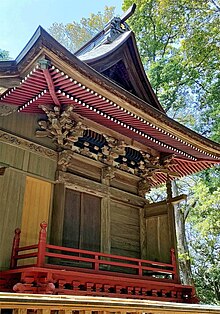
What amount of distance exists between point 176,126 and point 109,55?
2459 millimetres

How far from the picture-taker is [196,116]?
1602 cm

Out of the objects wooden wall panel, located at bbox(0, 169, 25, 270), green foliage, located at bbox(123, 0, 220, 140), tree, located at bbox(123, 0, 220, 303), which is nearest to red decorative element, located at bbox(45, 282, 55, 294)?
wooden wall panel, located at bbox(0, 169, 25, 270)

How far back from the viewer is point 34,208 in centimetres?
571

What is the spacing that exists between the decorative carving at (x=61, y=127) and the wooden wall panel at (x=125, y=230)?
191cm

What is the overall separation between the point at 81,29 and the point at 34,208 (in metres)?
21.2

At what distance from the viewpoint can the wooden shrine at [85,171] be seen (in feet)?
15.2

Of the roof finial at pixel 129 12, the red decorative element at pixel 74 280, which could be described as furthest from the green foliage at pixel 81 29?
the red decorative element at pixel 74 280

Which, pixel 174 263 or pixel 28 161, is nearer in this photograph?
pixel 28 161

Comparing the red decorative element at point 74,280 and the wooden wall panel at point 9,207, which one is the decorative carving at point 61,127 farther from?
the red decorative element at point 74,280

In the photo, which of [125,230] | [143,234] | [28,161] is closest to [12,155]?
[28,161]

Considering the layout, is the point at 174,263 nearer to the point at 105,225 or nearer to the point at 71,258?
the point at 105,225

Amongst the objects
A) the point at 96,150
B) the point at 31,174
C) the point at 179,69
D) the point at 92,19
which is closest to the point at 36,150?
the point at 31,174

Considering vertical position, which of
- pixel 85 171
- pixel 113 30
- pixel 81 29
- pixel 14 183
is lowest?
pixel 14 183

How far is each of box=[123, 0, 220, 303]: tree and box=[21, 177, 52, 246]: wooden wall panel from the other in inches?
Answer: 370
